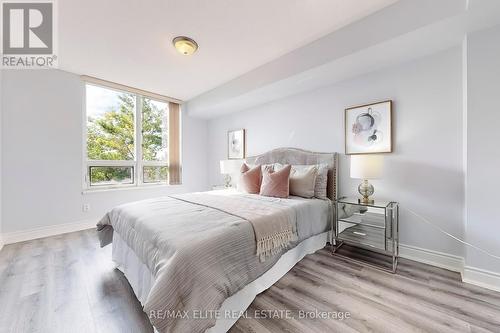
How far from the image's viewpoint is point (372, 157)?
7.09ft

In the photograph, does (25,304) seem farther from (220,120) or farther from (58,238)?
(220,120)

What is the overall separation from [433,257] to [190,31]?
3.45 metres

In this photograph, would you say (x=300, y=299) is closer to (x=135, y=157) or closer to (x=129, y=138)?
(x=135, y=157)

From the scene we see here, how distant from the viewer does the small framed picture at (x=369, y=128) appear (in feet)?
7.84

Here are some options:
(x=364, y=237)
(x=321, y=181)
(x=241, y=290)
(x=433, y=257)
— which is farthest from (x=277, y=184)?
(x=433, y=257)

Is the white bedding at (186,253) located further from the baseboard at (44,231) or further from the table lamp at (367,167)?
the baseboard at (44,231)

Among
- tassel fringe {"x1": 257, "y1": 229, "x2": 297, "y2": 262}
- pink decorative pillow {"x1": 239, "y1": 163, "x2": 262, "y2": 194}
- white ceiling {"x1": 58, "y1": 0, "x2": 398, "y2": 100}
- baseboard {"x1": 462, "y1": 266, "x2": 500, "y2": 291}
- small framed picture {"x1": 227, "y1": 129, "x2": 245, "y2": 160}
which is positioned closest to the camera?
tassel fringe {"x1": 257, "y1": 229, "x2": 297, "y2": 262}

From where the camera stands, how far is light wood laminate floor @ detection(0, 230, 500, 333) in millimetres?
1339

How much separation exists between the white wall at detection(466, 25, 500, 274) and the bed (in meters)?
1.30

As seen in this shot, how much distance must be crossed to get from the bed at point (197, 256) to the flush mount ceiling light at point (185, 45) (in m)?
1.74

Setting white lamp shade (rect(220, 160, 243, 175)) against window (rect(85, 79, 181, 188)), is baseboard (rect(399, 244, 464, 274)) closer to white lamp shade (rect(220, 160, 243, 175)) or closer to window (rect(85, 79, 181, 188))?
white lamp shade (rect(220, 160, 243, 175))

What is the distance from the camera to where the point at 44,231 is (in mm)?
2969

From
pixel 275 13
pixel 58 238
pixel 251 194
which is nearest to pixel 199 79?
pixel 275 13

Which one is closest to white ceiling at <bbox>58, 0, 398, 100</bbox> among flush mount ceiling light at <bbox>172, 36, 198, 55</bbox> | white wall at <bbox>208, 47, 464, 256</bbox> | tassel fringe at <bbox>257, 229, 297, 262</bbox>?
flush mount ceiling light at <bbox>172, 36, 198, 55</bbox>
